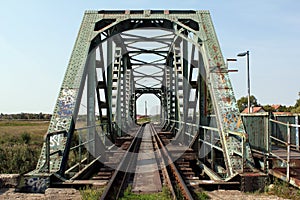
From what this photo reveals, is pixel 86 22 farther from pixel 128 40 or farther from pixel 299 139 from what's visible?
pixel 128 40

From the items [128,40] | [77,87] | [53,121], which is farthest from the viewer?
[128,40]

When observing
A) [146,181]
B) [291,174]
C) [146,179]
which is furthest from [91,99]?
[291,174]

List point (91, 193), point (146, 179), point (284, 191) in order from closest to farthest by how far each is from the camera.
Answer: point (91, 193)
point (284, 191)
point (146, 179)

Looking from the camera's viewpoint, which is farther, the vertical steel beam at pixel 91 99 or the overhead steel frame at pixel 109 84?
the vertical steel beam at pixel 91 99

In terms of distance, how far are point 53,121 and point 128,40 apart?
11952 mm

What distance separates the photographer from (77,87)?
265 inches

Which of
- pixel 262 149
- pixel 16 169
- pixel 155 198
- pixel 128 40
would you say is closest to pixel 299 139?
pixel 262 149

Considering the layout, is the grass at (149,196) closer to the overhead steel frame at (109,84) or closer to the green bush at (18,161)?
the overhead steel frame at (109,84)

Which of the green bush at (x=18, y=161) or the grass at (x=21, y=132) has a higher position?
the grass at (x=21, y=132)

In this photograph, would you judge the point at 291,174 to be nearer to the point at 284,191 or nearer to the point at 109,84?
the point at 284,191

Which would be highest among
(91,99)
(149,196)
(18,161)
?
(91,99)

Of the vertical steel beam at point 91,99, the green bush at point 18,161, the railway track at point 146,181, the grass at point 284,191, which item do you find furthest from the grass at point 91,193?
the green bush at point 18,161

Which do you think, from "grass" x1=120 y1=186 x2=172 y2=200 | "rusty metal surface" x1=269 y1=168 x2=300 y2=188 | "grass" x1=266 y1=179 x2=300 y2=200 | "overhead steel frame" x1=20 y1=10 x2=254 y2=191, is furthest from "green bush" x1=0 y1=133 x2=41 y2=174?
"grass" x1=266 y1=179 x2=300 y2=200

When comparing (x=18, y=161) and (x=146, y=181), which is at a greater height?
(x=146, y=181)
